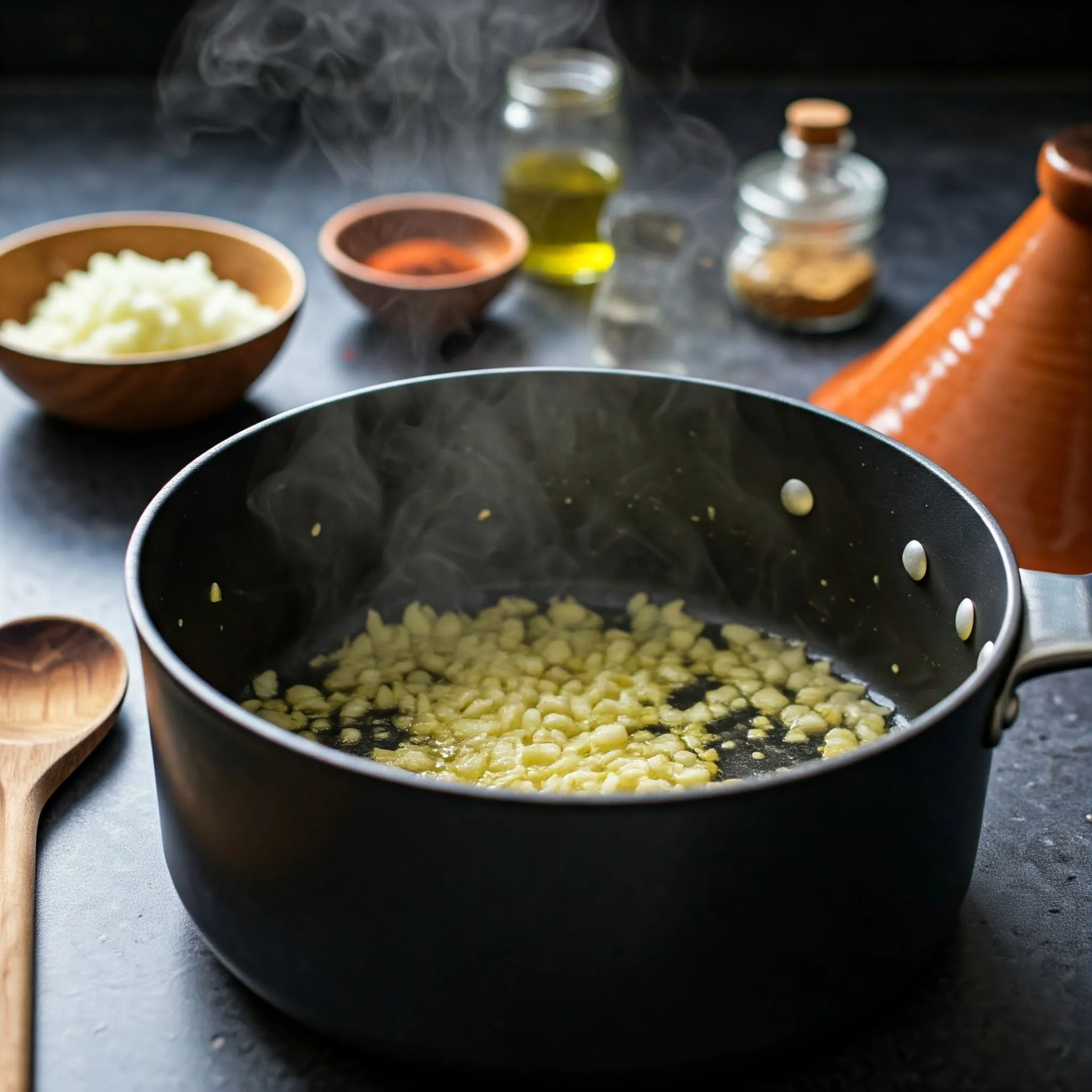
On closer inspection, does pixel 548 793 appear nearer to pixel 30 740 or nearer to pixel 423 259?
pixel 30 740

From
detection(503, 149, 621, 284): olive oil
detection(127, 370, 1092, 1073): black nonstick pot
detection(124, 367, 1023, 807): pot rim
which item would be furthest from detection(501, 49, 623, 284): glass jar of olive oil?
detection(124, 367, 1023, 807): pot rim

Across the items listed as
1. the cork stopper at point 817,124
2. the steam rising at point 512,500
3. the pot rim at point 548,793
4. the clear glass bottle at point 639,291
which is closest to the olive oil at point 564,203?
the clear glass bottle at point 639,291

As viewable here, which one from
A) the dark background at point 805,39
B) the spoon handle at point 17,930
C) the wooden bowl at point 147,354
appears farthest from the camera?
the dark background at point 805,39

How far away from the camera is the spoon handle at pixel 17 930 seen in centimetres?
62

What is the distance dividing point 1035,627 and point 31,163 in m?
1.43

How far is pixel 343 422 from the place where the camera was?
0.89m

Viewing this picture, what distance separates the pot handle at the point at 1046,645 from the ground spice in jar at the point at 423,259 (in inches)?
33.8

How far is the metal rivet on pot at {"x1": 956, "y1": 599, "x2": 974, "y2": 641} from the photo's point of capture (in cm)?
78

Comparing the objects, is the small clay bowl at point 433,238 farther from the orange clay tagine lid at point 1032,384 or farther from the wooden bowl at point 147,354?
the orange clay tagine lid at point 1032,384

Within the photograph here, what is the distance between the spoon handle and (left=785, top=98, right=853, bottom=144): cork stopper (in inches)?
35.7

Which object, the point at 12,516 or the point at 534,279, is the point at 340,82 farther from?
the point at 12,516

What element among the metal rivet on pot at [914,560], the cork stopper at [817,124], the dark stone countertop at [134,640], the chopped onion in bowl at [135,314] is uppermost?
the cork stopper at [817,124]

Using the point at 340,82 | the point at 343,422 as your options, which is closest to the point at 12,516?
the point at 343,422

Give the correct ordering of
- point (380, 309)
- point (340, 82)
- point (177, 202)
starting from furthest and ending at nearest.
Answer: point (340, 82)
point (177, 202)
point (380, 309)
